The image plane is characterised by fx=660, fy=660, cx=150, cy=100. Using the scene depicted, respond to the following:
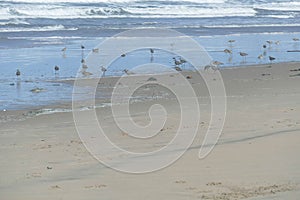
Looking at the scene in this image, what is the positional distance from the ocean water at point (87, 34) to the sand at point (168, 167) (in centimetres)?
252

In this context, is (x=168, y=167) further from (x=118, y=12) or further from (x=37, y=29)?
(x=118, y=12)

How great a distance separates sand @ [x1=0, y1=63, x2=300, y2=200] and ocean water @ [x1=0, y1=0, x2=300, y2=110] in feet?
8.28

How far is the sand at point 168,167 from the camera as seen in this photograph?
5910 mm

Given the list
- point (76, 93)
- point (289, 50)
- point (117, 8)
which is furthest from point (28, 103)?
point (117, 8)

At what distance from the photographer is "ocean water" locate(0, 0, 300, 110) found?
47.4ft

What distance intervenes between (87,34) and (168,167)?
71.0ft

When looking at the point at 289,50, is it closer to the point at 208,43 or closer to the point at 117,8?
the point at 208,43

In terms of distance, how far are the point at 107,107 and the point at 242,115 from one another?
244 centimetres

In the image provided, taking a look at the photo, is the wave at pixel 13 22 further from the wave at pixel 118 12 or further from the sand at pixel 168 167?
the sand at pixel 168 167

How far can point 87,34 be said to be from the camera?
28.0 meters

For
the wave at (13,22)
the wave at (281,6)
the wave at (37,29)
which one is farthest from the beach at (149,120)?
the wave at (281,6)

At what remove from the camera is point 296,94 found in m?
12.3

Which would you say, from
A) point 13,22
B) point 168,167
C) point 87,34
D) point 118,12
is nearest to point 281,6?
point 118,12

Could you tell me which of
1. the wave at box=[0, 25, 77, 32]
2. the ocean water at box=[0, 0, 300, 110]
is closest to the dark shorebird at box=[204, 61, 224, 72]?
the ocean water at box=[0, 0, 300, 110]
